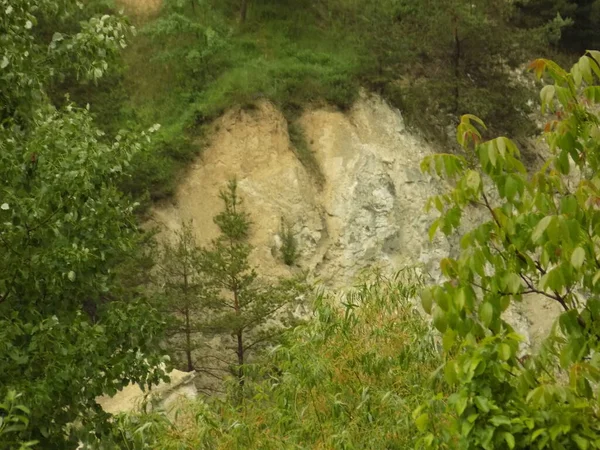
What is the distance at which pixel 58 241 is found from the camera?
832 cm

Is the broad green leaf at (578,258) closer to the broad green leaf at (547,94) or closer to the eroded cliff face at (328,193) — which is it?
the broad green leaf at (547,94)

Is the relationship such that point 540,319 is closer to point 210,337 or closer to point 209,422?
point 210,337

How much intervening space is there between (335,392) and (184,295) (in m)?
11.3

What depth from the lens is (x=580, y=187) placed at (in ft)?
16.8

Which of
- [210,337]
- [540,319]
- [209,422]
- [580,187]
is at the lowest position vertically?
[540,319]

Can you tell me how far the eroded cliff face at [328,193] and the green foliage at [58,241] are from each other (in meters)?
14.9

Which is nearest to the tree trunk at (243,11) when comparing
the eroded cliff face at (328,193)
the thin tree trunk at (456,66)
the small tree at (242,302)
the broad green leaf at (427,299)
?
the eroded cliff face at (328,193)

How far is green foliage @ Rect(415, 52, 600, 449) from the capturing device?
4816mm

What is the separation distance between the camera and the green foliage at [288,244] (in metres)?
24.1

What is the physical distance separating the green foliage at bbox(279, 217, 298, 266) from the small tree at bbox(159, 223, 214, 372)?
3072mm

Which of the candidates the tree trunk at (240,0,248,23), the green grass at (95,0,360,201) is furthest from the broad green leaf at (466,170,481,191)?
the tree trunk at (240,0,248,23)

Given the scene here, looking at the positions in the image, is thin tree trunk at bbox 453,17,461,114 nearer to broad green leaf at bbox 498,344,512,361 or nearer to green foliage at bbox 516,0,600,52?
green foliage at bbox 516,0,600,52

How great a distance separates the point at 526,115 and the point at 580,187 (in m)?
22.7

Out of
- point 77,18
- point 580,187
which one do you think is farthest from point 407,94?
point 580,187
